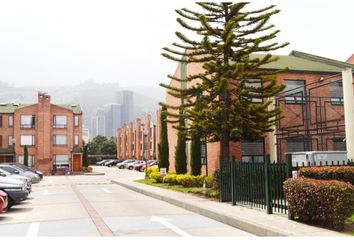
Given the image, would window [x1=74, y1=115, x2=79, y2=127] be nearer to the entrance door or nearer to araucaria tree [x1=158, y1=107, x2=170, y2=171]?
the entrance door

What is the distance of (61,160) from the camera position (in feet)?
202

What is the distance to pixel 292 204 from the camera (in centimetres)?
1041

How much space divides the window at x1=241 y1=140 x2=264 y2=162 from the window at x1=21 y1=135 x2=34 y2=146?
4259 centimetres

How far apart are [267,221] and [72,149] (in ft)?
177

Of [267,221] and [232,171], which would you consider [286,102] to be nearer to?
[232,171]

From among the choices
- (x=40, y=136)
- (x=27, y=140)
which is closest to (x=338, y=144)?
(x=40, y=136)

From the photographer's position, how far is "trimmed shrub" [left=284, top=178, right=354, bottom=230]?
9141 millimetres

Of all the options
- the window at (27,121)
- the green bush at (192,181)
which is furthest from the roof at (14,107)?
the green bush at (192,181)

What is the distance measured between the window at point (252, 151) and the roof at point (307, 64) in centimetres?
461

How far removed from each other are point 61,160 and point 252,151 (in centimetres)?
4190

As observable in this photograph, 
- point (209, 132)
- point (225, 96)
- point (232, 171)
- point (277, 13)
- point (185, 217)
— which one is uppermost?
point (277, 13)

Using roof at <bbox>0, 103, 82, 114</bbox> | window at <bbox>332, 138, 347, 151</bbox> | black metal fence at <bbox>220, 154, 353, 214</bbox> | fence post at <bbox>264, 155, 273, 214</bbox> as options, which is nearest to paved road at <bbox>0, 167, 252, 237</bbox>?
fence post at <bbox>264, 155, 273, 214</bbox>

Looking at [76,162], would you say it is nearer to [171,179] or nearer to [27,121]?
[27,121]

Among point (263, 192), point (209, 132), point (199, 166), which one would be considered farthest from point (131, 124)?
point (263, 192)
